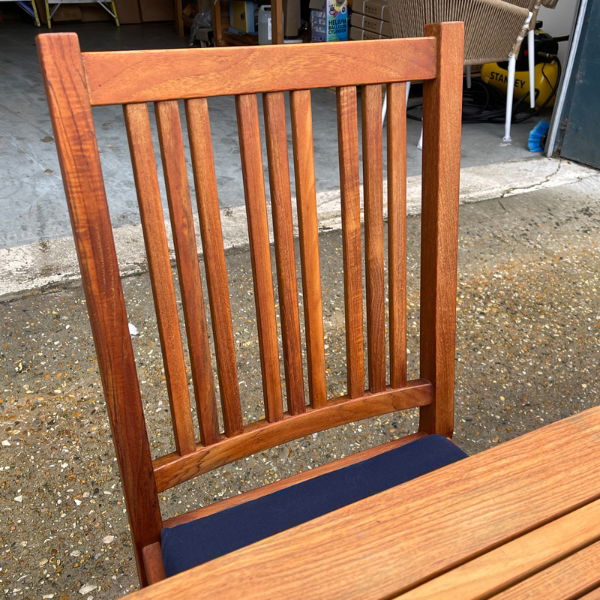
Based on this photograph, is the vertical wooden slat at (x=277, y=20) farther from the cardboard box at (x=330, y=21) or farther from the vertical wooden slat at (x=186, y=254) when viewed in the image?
the vertical wooden slat at (x=186, y=254)

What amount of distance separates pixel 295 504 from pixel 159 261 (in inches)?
13.8

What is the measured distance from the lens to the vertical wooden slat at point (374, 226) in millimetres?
798

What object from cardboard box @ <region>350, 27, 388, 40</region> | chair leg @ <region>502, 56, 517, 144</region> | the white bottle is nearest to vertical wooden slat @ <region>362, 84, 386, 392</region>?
chair leg @ <region>502, 56, 517, 144</region>

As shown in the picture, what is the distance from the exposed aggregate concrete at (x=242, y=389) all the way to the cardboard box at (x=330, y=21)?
243 cm

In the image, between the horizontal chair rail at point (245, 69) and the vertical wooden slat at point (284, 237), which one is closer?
the horizontal chair rail at point (245, 69)

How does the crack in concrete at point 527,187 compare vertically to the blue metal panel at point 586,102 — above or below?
below

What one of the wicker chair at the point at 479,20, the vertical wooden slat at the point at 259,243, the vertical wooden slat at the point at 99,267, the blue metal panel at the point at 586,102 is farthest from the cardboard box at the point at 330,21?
the vertical wooden slat at the point at 99,267

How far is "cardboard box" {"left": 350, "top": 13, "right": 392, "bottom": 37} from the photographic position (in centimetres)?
406

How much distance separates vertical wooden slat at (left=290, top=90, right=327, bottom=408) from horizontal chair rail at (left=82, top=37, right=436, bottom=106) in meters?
0.04

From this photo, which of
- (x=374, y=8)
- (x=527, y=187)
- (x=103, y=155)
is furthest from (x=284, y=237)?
(x=374, y=8)

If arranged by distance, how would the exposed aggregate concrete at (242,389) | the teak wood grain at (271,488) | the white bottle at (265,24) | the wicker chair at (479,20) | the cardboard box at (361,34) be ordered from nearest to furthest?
the teak wood grain at (271,488), the exposed aggregate concrete at (242,389), the wicker chair at (479,20), the cardboard box at (361,34), the white bottle at (265,24)

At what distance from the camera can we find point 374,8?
4129 millimetres

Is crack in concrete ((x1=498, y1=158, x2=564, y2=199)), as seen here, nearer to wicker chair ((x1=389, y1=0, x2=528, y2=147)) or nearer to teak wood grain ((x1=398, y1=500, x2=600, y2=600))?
wicker chair ((x1=389, y1=0, x2=528, y2=147))

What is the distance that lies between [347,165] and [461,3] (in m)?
2.76
